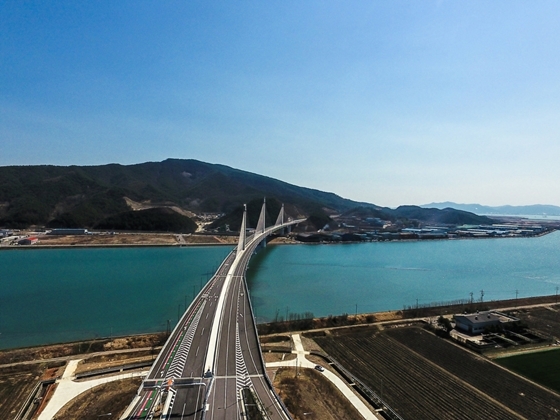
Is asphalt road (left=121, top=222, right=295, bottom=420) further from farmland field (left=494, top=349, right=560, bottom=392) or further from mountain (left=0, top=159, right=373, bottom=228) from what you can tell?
mountain (left=0, top=159, right=373, bottom=228)

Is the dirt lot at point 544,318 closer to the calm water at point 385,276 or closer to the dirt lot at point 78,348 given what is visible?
the calm water at point 385,276

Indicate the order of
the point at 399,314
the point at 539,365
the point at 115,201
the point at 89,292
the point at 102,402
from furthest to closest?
the point at 115,201, the point at 89,292, the point at 399,314, the point at 539,365, the point at 102,402

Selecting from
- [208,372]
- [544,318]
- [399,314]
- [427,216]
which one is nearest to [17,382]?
[208,372]

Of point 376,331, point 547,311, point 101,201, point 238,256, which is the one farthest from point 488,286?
point 101,201

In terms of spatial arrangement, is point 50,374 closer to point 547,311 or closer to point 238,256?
point 238,256

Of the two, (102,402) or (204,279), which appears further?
(204,279)

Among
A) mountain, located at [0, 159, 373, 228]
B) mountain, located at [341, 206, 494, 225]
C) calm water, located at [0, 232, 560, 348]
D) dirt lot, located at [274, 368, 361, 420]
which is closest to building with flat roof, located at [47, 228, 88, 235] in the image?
mountain, located at [0, 159, 373, 228]

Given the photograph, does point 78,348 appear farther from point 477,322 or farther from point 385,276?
point 385,276

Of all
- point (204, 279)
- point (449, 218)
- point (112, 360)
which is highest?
point (449, 218)
